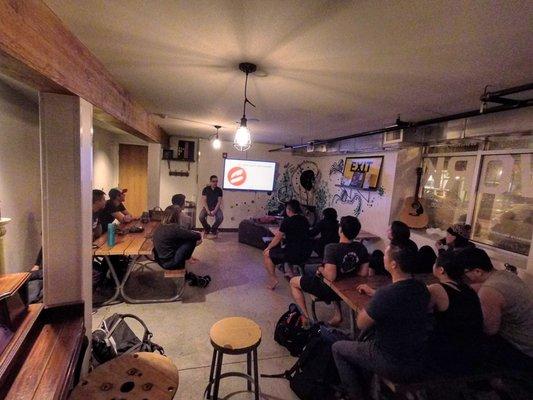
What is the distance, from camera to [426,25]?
3.93 ft

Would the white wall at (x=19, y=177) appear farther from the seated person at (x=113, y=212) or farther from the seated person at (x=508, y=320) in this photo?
the seated person at (x=508, y=320)

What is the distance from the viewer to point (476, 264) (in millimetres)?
1885

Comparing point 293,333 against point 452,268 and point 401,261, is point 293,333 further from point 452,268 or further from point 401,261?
point 452,268

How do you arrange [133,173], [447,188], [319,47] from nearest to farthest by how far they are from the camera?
[319,47] < [447,188] < [133,173]

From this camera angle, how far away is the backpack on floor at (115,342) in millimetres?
1979

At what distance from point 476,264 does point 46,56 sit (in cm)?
295

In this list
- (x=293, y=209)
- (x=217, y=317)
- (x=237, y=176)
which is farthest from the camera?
(x=237, y=176)

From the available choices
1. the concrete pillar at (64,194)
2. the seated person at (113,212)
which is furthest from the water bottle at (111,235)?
the concrete pillar at (64,194)

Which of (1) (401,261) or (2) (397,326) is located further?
(1) (401,261)

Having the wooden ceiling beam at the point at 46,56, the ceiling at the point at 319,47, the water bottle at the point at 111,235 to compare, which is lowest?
the water bottle at the point at 111,235

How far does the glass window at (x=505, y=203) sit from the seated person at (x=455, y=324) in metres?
1.55

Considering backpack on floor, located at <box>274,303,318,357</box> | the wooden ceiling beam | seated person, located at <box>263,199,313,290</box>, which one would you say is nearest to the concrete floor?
backpack on floor, located at <box>274,303,318,357</box>

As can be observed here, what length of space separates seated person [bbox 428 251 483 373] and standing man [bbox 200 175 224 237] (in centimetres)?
489

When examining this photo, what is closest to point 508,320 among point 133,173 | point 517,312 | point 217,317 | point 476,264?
point 517,312
